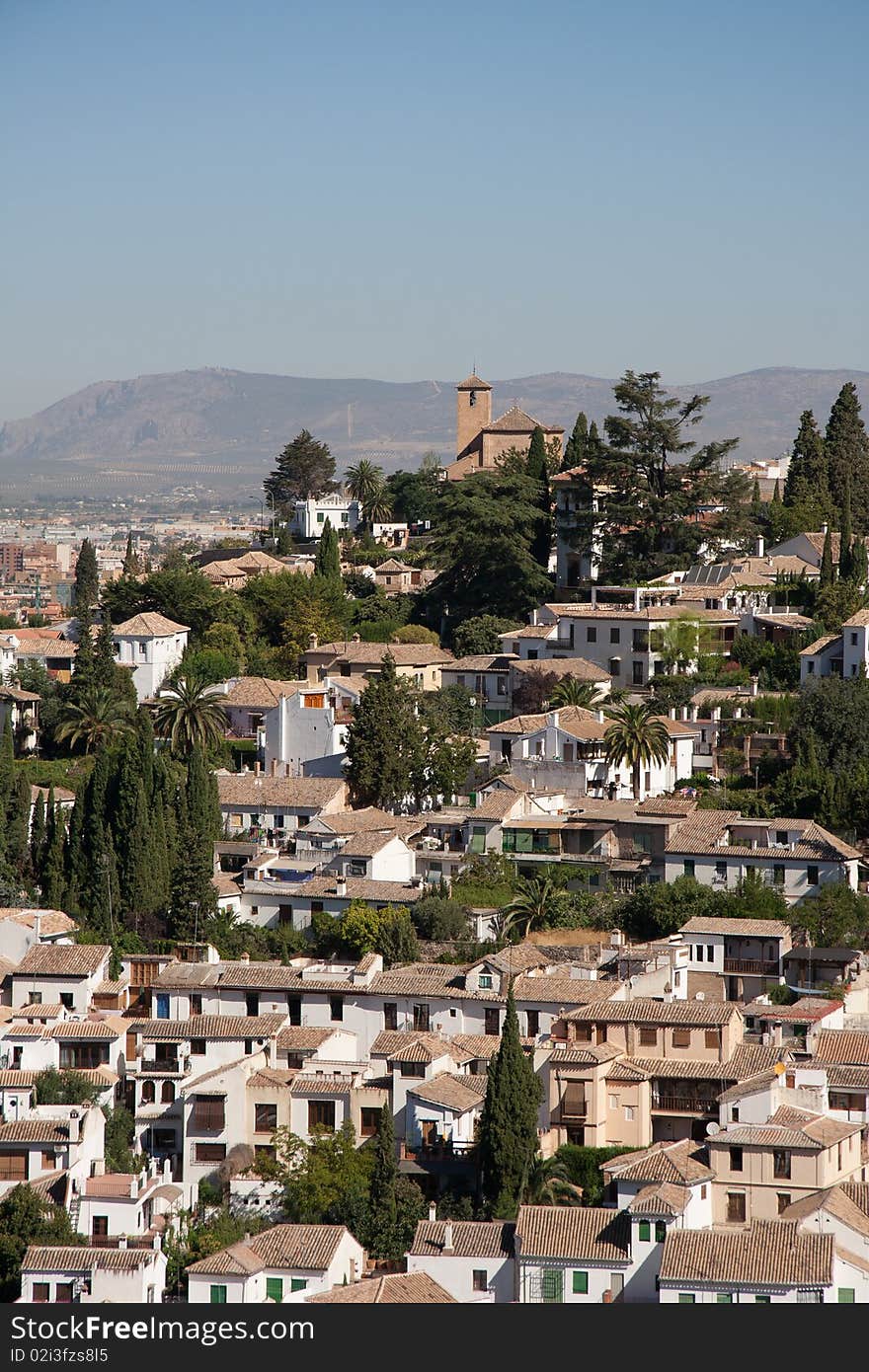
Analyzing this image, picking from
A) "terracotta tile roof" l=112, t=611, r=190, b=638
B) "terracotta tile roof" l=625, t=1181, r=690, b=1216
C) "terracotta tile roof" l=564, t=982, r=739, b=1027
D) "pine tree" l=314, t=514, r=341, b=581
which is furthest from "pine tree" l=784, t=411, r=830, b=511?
"terracotta tile roof" l=625, t=1181, r=690, b=1216

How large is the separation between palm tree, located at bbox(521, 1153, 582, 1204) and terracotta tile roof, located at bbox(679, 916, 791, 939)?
4.60 meters

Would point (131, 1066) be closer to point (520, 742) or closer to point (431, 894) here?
point (431, 894)

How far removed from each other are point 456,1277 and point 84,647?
56.7 ft

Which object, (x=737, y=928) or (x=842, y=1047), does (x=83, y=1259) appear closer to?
(x=842, y=1047)

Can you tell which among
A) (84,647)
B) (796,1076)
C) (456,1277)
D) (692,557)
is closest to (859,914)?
(796,1076)

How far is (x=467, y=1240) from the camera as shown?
22.5 meters

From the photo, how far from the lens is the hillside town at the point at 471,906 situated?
908 inches

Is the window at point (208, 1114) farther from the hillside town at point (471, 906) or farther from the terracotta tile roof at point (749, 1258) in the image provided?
the terracotta tile roof at point (749, 1258)

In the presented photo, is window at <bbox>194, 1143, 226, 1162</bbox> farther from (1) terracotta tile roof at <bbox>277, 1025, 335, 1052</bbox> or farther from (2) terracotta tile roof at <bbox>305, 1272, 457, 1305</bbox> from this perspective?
(2) terracotta tile roof at <bbox>305, 1272, 457, 1305</bbox>

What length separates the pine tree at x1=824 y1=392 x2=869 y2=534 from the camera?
1649 inches

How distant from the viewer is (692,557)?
38812mm

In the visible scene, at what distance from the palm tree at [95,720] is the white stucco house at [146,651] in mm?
2370

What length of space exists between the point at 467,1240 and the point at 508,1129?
1704mm

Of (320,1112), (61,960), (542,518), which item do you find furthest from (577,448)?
(320,1112)
